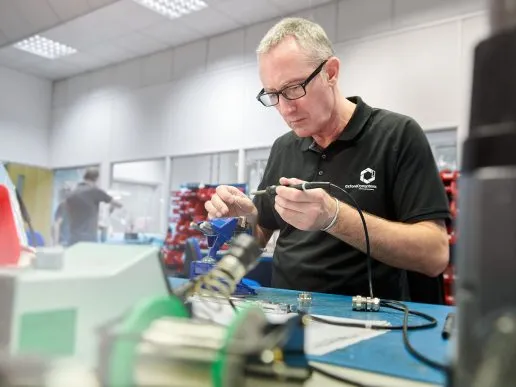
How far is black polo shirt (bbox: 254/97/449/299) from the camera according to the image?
1.20 meters

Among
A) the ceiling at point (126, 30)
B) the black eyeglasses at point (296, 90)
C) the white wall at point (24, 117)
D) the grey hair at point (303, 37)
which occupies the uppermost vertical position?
the ceiling at point (126, 30)

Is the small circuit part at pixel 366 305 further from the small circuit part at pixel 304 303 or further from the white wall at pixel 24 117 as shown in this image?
the white wall at pixel 24 117

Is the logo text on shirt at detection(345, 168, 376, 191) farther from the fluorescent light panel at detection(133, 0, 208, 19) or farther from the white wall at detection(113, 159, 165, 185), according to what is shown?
the white wall at detection(113, 159, 165, 185)

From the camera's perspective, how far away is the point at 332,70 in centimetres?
137

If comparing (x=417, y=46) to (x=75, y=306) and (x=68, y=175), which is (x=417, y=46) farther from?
(x=68, y=175)

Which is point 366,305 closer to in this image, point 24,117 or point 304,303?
point 304,303

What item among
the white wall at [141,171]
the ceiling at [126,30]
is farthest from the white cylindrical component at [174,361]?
the white wall at [141,171]

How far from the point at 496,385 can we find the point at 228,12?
191 inches

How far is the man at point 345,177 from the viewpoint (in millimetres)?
1135

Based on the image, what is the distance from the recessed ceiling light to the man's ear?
5.13m

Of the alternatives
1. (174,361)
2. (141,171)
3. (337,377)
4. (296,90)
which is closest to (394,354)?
(337,377)

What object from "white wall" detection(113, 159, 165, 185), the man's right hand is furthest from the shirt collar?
"white wall" detection(113, 159, 165, 185)

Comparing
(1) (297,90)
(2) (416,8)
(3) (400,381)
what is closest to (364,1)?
(2) (416,8)

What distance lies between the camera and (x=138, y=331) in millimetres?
283
